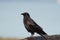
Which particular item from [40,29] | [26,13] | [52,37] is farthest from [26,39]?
[26,13]

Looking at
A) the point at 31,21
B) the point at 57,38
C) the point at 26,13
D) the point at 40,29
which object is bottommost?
the point at 57,38

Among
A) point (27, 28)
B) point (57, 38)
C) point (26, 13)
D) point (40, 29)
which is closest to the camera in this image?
point (57, 38)

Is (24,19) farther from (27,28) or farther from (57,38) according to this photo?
(57,38)

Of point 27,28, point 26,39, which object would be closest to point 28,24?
point 27,28

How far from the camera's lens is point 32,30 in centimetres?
509

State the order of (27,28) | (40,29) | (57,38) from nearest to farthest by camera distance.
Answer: (57,38)
(40,29)
(27,28)

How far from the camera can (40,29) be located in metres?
4.83

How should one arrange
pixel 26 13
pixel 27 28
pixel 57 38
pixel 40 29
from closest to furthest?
pixel 57 38
pixel 40 29
pixel 27 28
pixel 26 13

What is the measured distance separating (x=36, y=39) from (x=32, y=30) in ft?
6.58

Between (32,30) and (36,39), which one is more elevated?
(32,30)

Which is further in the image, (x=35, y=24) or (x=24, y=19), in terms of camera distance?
(x=24, y=19)

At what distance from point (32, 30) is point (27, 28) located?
171 mm

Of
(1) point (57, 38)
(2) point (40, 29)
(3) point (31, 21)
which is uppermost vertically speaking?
(3) point (31, 21)

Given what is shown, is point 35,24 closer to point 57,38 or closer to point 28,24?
point 28,24
